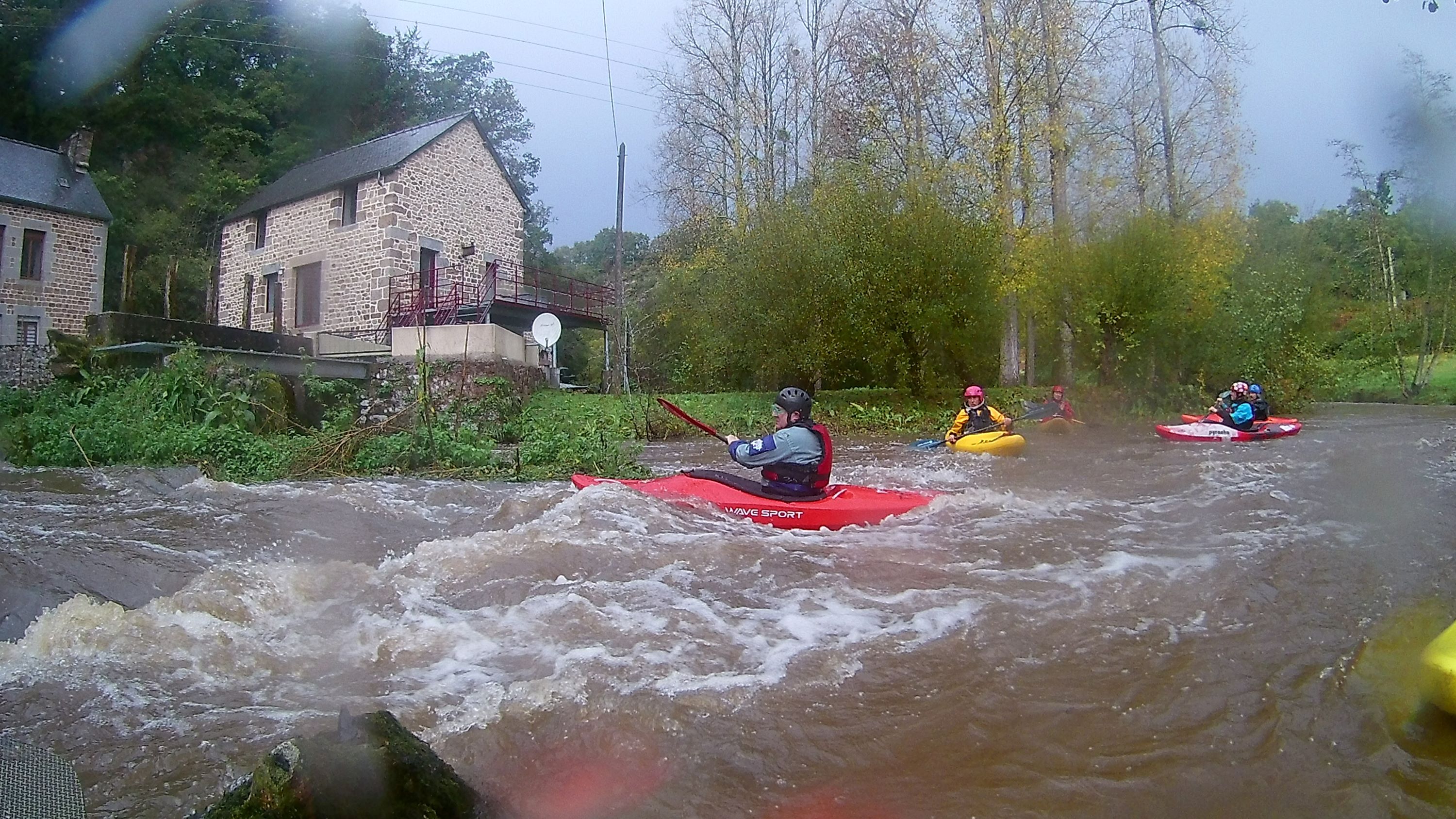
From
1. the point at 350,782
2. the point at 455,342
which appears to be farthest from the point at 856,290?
the point at 350,782

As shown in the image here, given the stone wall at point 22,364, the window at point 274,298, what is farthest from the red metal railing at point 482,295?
the stone wall at point 22,364

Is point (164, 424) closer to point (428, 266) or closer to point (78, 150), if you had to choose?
point (428, 266)

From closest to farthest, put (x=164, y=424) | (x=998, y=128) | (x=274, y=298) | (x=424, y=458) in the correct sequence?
(x=424, y=458), (x=164, y=424), (x=998, y=128), (x=274, y=298)

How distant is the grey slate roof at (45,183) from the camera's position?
1978 cm

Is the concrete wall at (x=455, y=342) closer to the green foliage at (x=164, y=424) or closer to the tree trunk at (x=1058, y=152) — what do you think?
the green foliage at (x=164, y=424)

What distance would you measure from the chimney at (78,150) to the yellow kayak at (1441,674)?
27.6 meters

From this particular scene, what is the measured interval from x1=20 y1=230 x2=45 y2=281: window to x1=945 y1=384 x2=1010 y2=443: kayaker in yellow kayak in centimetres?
2111

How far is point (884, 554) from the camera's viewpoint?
18.4ft

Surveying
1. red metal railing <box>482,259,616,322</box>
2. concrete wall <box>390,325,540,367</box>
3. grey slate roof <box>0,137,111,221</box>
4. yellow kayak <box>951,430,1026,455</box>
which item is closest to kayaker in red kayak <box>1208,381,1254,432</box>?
yellow kayak <box>951,430,1026,455</box>

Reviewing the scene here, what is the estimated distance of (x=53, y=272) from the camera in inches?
806

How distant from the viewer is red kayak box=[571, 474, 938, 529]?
633 centimetres

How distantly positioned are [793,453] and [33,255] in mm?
21925

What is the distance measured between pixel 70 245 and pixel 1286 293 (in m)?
27.6

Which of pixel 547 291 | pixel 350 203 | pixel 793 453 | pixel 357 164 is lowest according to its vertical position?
pixel 793 453
